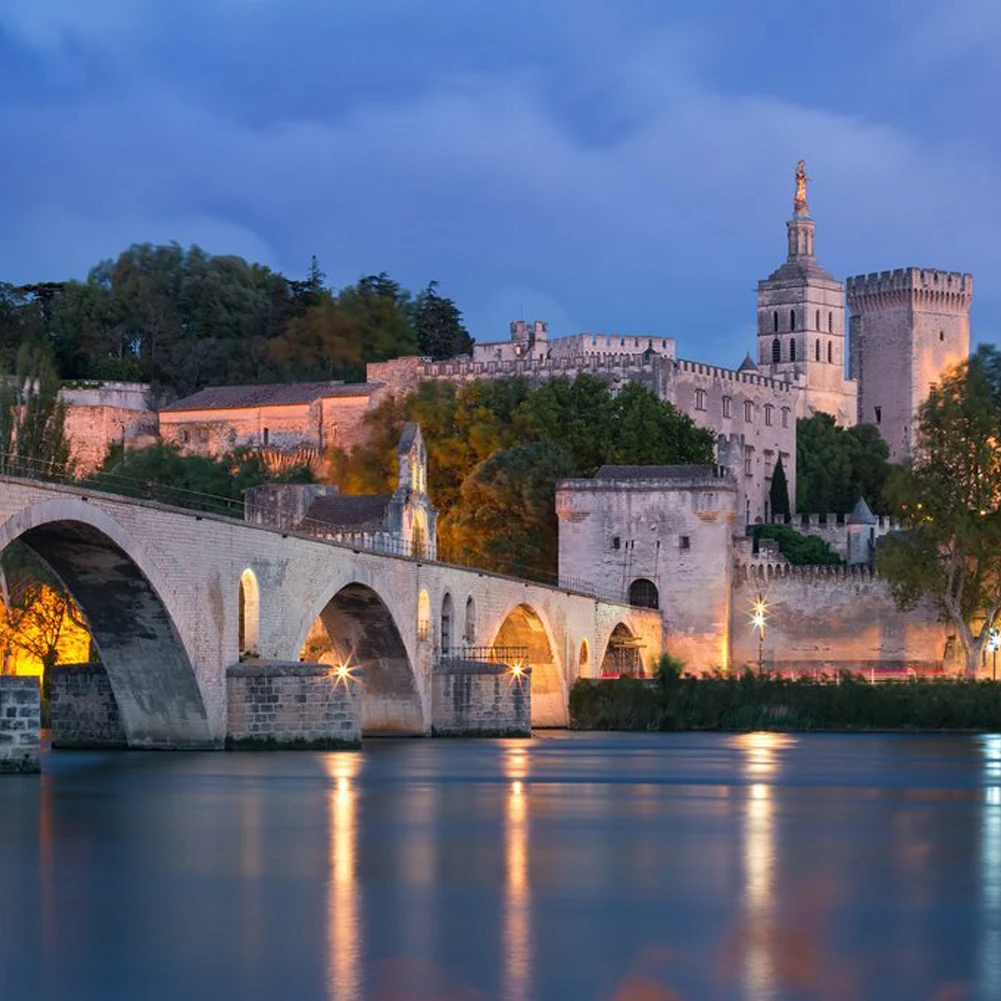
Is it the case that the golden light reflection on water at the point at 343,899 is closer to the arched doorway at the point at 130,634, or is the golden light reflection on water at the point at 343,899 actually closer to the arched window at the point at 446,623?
the arched doorway at the point at 130,634

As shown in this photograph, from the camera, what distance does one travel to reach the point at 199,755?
47250 millimetres

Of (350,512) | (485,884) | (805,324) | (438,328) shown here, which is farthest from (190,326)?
(485,884)

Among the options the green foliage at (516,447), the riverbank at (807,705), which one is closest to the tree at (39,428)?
the riverbank at (807,705)

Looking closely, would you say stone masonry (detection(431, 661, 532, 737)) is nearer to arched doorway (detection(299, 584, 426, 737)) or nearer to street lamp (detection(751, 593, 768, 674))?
arched doorway (detection(299, 584, 426, 737))

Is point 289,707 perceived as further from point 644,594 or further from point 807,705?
point 644,594

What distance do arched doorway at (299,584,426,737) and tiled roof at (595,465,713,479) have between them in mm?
30489

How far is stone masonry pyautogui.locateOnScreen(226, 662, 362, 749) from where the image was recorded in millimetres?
49219

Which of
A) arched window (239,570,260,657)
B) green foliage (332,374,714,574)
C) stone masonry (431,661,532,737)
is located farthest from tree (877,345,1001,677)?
arched window (239,570,260,657)

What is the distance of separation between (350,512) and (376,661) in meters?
17.1

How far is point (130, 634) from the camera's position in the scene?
4750 cm

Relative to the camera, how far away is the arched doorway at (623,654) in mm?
88188

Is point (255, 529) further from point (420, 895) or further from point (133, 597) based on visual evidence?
point (420, 895)

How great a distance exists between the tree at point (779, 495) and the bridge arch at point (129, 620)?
69663 millimetres

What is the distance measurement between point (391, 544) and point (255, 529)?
23831 millimetres
